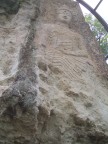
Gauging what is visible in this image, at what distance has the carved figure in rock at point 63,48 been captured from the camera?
459 centimetres

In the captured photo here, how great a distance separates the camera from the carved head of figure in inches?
241

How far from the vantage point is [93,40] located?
576 cm

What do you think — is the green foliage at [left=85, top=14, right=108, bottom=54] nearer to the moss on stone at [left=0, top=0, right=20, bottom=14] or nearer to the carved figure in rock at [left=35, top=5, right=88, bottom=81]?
the carved figure in rock at [left=35, top=5, right=88, bottom=81]

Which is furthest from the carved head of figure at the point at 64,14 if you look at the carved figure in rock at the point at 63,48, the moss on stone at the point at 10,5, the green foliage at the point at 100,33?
the green foliage at the point at 100,33

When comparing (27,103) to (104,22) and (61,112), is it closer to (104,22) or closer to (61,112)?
(61,112)

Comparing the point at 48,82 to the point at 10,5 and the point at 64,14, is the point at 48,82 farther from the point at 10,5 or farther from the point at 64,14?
the point at 64,14

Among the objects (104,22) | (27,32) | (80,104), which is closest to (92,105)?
(80,104)

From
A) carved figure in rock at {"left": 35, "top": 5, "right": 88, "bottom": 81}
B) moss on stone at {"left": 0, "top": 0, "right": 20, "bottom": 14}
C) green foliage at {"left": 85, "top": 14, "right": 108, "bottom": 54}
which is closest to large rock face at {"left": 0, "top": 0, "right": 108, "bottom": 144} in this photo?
carved figure in rock at {"left": 35, "top": 5, "right": 88, "bottom": 81}

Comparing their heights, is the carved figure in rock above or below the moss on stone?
above

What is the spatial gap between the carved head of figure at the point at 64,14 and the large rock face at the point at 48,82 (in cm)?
3

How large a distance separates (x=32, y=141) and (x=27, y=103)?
0.47 meters

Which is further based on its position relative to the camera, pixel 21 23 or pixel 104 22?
pixel 104 22

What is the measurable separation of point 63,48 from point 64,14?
144cm

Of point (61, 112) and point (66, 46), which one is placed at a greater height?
point (61, 112)
